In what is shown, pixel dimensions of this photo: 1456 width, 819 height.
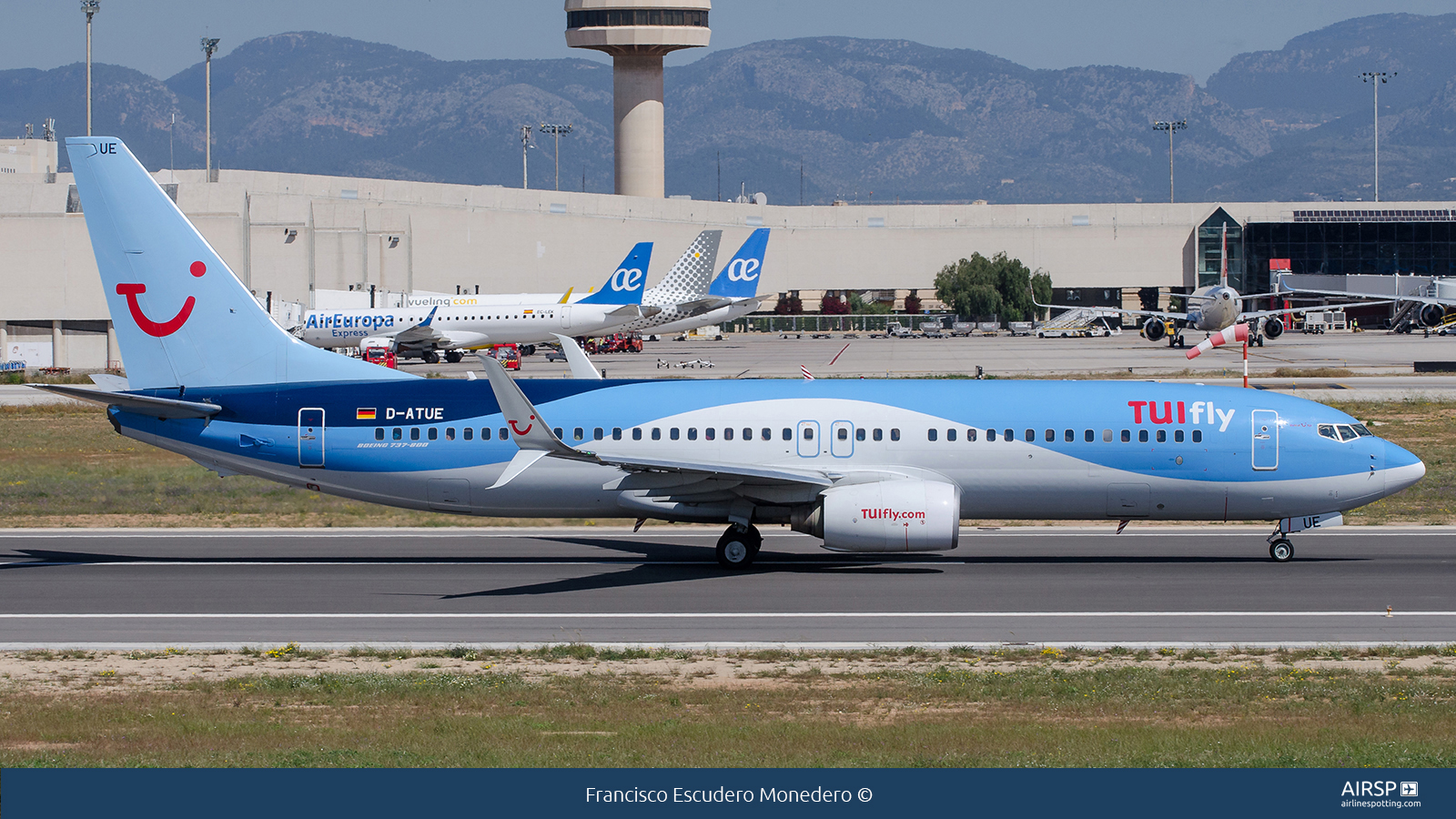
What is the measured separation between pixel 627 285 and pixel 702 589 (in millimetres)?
74901

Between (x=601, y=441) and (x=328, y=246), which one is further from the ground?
(x=328, y=246)

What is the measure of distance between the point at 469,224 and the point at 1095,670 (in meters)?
153

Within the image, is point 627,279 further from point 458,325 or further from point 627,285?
point 458,325

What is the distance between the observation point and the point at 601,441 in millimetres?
28203

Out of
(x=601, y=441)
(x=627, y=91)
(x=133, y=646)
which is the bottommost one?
(x=133, y=646)

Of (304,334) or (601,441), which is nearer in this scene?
(601,441)

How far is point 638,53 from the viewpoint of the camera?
7416 inches

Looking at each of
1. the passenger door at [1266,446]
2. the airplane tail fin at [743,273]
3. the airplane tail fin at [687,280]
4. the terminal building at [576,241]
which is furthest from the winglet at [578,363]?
the terminal building at [576,241]

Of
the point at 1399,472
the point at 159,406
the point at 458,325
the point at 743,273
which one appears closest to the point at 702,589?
the point at 159,406

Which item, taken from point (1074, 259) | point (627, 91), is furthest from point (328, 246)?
point (1074, 259)

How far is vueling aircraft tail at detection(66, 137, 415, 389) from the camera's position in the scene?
28281 millimetres

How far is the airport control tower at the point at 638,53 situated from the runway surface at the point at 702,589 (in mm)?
155560

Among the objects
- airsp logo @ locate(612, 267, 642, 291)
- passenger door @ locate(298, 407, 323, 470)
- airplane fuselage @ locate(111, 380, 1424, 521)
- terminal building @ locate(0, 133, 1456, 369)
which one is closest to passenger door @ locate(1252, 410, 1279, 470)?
airplane fuselage @ locate(111, 380, 1424, 521)

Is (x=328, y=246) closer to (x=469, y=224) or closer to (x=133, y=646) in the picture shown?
(x=469, y=224)
